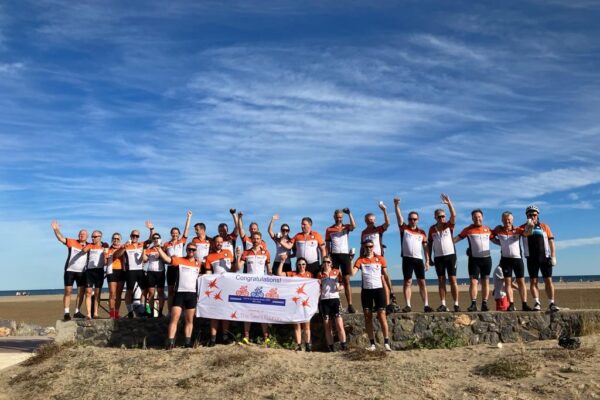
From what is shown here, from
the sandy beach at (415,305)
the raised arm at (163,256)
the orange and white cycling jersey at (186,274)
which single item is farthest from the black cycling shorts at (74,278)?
the sandy beach at (415,305)

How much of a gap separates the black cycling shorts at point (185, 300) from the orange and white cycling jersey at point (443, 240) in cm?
495

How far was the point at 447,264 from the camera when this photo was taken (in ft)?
34.1

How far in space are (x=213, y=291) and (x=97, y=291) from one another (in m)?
3.11

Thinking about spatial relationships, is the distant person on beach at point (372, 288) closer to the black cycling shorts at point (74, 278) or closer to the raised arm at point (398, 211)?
the raised arm at point (398, 211)

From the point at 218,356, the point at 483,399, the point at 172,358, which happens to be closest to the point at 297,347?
the point at 218,356

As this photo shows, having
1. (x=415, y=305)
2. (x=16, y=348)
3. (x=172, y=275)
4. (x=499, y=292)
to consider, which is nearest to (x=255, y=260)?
(x=172, y=275)

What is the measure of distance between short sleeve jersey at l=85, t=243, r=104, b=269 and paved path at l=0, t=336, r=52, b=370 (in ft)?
7.92

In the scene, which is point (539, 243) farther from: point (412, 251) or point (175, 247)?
point (175, 247)

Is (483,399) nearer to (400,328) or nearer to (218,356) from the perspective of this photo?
(400,328)

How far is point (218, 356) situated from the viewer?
31.4ft

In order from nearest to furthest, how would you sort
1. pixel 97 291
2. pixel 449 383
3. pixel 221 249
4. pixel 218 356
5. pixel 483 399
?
pixel 483 399 < pixel 449 383 < pixel 218 356 < pixel 221 249 < pixel 97 291

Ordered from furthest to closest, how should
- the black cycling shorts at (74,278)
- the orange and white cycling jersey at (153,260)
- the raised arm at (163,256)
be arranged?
the black cycling shorts at (74,278) < the orange and white cycling jersey at (153,260) < the raised arm at (163,256)

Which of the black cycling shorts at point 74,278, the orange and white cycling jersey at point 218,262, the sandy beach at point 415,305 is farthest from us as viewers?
the sandy beach at point 415,305

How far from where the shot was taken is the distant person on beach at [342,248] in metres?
11.0
